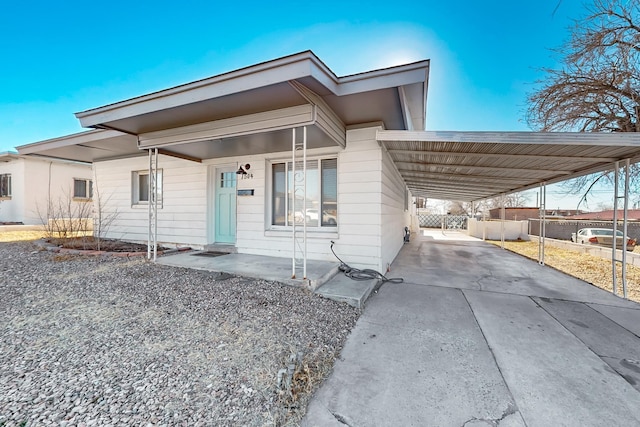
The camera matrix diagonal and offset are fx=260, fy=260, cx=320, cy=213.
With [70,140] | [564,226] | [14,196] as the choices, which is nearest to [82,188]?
[14,196]

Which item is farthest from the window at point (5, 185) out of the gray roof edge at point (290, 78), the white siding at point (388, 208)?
the white siding at point (388, 208)

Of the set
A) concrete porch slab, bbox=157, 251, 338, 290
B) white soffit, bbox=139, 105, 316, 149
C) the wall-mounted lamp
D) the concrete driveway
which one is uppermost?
white soffit, bbox=139, 105, 316, 149

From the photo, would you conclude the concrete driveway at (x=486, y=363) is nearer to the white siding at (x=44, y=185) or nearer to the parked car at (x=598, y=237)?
the parked car at (x=598, y=237)

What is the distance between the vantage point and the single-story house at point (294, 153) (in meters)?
3.39

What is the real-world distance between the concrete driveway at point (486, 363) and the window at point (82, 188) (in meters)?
16.0

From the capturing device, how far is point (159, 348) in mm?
2266

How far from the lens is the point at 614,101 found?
19.9ft

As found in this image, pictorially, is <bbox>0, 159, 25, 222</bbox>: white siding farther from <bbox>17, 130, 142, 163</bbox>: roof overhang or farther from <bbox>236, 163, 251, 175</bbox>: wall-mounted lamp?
<bbox>236, 163, 251, 175</bbox>: wall-mounted lamp

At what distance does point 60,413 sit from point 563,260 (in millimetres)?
10423

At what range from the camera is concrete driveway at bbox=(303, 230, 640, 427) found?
169 centimetres

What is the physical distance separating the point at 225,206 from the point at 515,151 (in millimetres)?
6017

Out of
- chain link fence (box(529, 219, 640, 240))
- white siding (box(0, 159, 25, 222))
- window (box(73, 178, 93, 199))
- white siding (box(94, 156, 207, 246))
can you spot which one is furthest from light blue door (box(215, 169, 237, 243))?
chain link fence (box(529, 219, 640, 240))

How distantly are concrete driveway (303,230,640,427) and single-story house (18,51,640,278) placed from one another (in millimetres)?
1623

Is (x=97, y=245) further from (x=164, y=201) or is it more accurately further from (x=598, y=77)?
(x=598, y=77)
